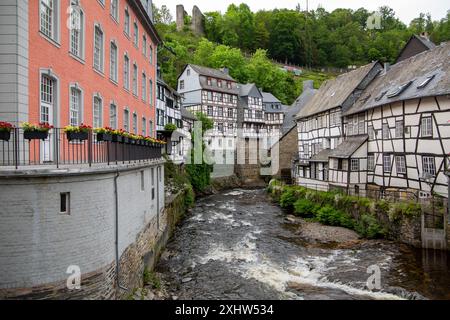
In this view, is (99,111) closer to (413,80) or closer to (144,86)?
(144,86)

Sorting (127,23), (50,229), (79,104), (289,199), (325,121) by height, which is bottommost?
(289,199)

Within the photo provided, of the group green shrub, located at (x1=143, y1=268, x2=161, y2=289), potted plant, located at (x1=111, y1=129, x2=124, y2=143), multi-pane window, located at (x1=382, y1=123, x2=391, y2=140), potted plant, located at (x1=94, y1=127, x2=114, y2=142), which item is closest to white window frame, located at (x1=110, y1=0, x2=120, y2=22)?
potted plant, located at (x1=111, y1=129, x2=124, y2=143)

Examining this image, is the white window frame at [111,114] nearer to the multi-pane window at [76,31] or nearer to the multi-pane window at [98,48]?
the multi-pane window at [98,48]

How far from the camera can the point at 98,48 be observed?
14031mm

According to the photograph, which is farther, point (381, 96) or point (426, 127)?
point (381, 96)

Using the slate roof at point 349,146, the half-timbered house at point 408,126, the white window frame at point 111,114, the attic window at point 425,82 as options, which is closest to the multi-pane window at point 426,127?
the half-timbered house at point 408,126

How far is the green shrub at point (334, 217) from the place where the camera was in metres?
21.9

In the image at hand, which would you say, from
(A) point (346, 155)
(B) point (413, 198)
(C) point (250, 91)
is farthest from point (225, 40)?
(B) point (413, 198)

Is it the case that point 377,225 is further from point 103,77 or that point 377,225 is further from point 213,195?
point 213,195

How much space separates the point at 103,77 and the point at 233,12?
95.1 m

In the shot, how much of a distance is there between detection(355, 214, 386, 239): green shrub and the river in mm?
684

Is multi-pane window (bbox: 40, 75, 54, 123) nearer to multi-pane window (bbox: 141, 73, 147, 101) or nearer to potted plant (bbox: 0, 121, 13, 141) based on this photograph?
potted plant (bbox: 0, 121, 13, 141)

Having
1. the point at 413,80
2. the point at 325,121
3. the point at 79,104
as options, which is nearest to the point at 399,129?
the point at 413,80

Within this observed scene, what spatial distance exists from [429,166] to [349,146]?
7.21 meters
